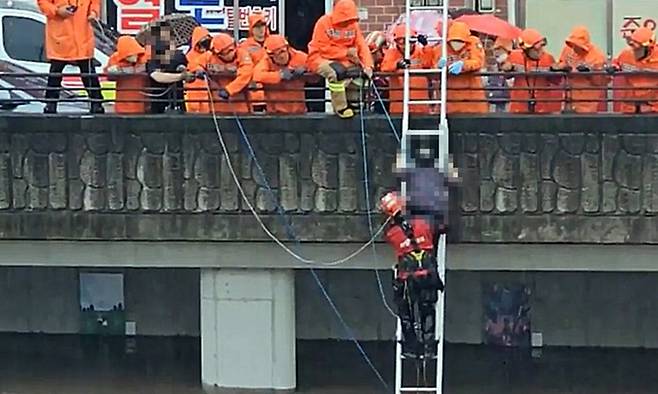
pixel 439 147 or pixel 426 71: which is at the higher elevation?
pixel 426 71

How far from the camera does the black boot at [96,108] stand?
1300 cm

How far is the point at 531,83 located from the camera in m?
12.9

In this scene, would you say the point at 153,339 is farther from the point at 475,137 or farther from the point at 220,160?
the point at 475,137

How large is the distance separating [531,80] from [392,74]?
4.07ft

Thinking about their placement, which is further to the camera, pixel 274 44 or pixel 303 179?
pixel 274 44

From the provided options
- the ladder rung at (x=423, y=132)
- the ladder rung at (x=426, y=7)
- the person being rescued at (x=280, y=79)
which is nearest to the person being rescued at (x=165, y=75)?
the person being rescued at (x=280, y=79)

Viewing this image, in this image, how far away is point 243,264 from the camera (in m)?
12.7

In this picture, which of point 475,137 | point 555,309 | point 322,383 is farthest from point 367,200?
point 555,309

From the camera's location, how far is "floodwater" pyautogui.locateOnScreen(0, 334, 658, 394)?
44.1ft

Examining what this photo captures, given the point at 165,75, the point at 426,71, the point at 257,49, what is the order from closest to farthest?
the point at 426,71 → the point at 165,75 → the point at 257,49

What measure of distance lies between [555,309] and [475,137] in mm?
3223

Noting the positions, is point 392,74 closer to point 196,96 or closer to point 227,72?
point 227,72

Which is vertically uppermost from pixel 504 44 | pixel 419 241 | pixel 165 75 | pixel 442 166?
pixel 504 44

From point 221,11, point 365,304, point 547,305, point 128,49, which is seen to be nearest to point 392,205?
→ point 128,49
